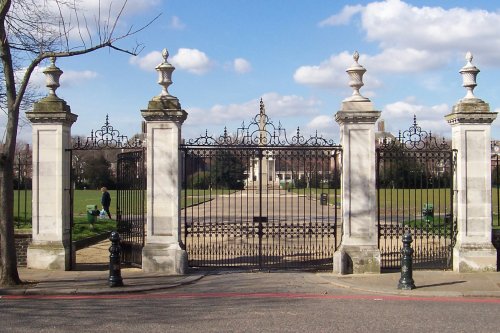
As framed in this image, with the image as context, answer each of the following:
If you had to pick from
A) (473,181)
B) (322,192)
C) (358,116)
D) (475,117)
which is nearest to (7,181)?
(358,116)

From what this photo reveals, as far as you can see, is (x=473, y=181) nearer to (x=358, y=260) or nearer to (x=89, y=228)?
(x=358, y=260)

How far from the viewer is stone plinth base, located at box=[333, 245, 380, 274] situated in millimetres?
12258

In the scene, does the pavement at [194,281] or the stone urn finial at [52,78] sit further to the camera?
the stone urn finial at [52,78]

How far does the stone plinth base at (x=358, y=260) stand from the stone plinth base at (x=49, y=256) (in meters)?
6.20

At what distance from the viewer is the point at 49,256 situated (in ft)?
41.2

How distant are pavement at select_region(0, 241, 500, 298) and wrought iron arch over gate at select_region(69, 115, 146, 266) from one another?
25.2 inches

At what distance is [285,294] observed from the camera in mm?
10289

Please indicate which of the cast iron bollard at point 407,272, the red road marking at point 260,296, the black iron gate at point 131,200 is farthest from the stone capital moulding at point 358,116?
the black iron gate at point 131,200

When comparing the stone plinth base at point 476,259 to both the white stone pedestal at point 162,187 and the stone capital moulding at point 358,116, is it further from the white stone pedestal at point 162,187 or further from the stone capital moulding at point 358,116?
the white stone pedestal at point 162,187

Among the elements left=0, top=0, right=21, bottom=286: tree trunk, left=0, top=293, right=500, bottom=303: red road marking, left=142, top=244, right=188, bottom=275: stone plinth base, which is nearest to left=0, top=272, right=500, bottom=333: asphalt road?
left=0, top=293, right=500, bottom=303: red road marking

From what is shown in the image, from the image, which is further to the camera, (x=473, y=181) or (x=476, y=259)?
(x=473, y=181)

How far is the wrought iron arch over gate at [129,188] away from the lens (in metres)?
12.7

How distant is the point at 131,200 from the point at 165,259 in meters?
2.07

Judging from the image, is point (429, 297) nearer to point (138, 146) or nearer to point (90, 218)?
point (138, 146)
